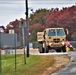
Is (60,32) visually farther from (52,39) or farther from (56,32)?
(52,39)

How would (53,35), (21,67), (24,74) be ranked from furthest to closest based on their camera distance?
1. (53,35)
2. (21,67)
3. (24,74)

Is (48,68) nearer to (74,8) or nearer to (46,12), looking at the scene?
(74,8)

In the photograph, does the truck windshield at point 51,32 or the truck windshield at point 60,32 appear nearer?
the truck windshield at point 51,32

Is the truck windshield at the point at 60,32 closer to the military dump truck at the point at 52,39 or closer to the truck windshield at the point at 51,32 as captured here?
the military dump truck at the point at 52,39

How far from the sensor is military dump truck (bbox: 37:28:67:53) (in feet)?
129

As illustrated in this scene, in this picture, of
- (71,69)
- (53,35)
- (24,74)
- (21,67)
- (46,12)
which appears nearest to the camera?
(24,74)

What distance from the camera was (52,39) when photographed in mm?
39875

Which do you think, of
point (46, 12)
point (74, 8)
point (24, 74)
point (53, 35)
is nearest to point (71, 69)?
point (24, 74)

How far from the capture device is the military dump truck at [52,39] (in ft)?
129

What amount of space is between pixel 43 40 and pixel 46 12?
70175 mm

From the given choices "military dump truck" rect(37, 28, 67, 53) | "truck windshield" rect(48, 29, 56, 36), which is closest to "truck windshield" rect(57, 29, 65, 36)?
"military dump truck" rect(37, 28, 67, 53)

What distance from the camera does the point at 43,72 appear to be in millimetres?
20344

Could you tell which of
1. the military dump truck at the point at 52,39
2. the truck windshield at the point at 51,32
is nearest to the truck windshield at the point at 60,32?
the military dump truck at the point at 52,39

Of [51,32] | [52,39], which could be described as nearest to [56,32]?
[51,32]
